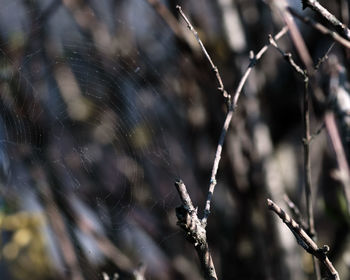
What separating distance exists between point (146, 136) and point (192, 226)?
153 centimetres

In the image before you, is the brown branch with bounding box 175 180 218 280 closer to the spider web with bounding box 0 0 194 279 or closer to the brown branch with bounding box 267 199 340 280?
the brown branch with bounding box 267 199 340 280

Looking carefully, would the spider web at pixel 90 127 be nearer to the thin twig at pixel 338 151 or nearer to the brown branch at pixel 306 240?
the thin twig at pixel 338 151

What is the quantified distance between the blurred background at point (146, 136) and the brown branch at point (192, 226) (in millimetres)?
962

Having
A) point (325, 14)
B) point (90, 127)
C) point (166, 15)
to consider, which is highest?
point (166, 15)

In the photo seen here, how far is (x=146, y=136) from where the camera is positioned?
226cm

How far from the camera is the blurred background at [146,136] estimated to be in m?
2.01

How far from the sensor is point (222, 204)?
245 cm

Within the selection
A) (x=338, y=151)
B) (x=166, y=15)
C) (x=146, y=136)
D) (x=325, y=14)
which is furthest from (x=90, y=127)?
(x=325, y=14)

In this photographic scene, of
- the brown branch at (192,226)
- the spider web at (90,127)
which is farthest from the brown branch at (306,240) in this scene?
the spider web at (90,127)

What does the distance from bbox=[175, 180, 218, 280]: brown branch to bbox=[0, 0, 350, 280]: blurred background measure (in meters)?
0.96

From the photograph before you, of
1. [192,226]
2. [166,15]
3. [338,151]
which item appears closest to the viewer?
[192,226]

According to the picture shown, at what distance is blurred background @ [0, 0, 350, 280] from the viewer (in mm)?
2008

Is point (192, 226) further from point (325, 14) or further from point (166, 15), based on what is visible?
point (166, 15)

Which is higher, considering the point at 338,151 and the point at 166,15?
the point at 166,15
